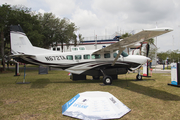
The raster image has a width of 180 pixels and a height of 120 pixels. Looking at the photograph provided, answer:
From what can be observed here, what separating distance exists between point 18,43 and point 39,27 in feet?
62.0

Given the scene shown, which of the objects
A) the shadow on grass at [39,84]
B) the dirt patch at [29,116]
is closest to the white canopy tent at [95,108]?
the dirt patch at [29,116]

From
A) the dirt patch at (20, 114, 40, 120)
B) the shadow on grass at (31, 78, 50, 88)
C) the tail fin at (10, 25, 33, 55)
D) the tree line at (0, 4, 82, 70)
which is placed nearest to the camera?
the dirt patch at (20, 114, 40, 120)

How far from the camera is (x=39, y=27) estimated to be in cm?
2834

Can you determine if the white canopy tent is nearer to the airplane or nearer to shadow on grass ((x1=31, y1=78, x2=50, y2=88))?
shadow on grass ((x1=31, y1=78, x2=50, y2=88))

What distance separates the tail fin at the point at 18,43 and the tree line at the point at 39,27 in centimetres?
1361

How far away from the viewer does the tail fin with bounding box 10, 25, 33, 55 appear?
35.5 ft

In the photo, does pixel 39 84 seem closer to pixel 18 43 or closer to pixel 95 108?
pixel 18 43

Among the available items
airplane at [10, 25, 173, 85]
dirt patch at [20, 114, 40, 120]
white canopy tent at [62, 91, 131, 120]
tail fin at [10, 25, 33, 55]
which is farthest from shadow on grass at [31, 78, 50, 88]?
white canopy tent at [62, 91, 131, 120]

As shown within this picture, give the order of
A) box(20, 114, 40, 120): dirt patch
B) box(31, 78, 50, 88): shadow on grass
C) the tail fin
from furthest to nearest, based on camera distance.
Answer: the tail fin
box(31, 78, 50, 88): shadow on grass
box(20, 114, 40, 120): dirt patch

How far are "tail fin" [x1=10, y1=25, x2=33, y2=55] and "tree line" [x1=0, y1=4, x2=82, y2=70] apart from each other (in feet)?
44.6

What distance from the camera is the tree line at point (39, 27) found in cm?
2417

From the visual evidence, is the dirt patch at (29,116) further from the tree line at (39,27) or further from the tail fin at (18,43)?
the tree line at (39,27)

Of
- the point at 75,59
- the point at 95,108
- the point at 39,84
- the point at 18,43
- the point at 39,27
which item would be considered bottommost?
the point at 39,84

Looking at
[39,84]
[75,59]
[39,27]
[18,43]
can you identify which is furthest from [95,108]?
[39,27]
